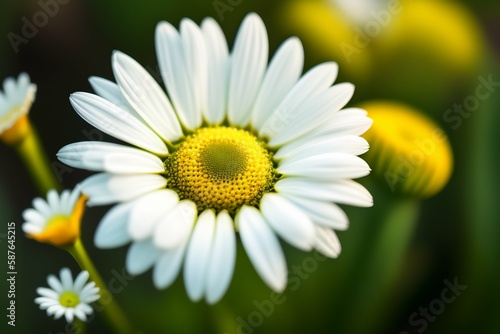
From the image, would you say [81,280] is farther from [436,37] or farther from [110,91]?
[436,37]

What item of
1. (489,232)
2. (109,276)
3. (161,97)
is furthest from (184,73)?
(489,232)

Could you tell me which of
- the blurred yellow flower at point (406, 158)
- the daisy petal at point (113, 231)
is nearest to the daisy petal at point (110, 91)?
the daisy petal at point (113, 231)

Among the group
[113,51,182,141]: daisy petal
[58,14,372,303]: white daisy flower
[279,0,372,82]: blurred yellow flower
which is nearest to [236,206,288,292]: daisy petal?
[58,14,372,303]: white daisy flower

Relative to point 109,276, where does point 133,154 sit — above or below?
above

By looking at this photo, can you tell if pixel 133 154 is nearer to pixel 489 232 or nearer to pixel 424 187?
pixel 424 187

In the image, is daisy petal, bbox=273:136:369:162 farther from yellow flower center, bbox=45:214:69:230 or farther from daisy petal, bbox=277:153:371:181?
yellow flower center, bbox=45:214:69:230

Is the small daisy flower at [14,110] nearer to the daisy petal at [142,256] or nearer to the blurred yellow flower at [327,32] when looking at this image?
the daisy petal at [142,256]
